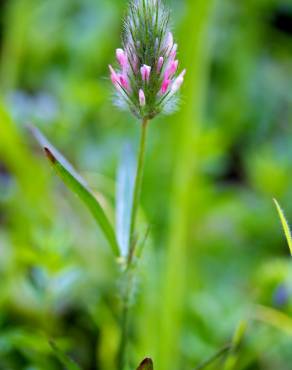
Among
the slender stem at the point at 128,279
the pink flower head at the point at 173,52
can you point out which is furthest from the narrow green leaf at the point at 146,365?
the pink flower head at the point at 173,52

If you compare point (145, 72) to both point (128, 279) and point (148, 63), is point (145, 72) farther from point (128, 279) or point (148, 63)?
point (128, 279)

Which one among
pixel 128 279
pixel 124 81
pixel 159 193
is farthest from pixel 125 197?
pixel 159 193

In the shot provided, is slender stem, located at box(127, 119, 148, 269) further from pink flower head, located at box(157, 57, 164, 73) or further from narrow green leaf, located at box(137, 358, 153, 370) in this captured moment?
narrow green leaf, located at box(137, 358, 153, 370)

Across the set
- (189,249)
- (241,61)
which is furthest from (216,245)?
(241,61)

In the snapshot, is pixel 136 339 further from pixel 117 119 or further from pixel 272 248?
pixel 117 119

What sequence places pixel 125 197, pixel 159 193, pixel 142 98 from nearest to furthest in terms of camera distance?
pixel 142 98
pixel 125 197
pixel 159 193

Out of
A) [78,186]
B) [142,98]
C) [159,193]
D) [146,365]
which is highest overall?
[142,98]

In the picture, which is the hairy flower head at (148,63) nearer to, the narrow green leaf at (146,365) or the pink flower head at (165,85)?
the pink flower head at (165,85)
